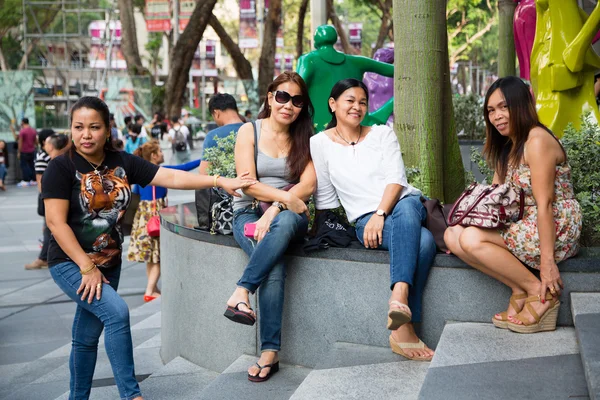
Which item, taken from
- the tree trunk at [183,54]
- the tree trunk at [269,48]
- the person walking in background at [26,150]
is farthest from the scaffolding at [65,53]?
the tree trunk at [269,48]

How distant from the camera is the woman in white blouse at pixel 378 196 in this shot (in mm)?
4352

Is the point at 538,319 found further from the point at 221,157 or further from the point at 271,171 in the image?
the point at 221,157

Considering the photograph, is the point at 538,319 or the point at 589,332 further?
the point at 538,319

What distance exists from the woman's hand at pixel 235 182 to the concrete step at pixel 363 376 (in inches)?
40.9

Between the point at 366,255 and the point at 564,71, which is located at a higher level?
the point at 564,71

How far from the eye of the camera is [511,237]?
14.0ft

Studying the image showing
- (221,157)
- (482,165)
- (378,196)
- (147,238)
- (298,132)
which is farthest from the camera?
(147,238)

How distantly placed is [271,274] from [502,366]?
1380mm

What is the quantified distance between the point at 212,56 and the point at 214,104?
45.4 m

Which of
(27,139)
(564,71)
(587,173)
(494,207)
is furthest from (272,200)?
(27,139)

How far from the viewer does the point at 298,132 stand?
502 cm

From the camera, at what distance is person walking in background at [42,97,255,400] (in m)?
4.15

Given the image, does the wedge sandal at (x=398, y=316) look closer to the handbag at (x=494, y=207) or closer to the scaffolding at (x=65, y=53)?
the handbag at (x=494, y=207)

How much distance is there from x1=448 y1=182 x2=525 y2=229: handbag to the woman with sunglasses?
0.94 meters
